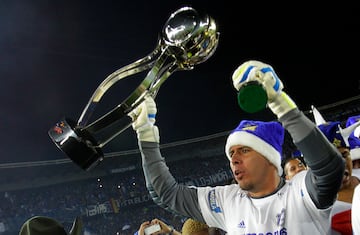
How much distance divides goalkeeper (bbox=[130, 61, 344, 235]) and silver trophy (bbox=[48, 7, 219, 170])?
13 cm

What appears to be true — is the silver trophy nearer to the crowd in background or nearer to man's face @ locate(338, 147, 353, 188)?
man's face @ locate(338, 147, 353, 188)

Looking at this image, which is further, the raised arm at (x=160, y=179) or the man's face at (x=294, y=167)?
the man's face at (x=294, y=167)

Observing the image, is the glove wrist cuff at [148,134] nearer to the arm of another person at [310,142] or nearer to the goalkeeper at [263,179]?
the goalkeeper at [263,179]

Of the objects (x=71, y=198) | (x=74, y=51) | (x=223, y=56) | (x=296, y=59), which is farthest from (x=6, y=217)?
(x=296, y=59)

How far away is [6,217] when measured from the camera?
719cm

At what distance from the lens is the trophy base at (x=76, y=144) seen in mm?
1194

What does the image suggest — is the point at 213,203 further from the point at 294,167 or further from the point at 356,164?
the point at 294,167

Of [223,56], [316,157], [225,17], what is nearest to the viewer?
[316,157]

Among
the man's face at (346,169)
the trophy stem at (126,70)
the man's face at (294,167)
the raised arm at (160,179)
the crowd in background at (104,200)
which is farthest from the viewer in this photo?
the crowd in background at (104,200)

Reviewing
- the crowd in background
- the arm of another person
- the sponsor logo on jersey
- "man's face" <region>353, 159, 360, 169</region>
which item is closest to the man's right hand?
the sponsor logo on jersey

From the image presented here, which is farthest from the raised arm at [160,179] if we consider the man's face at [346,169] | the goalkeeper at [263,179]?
the man's face at [346,169]

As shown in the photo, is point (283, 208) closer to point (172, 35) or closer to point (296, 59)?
point (172, 35)

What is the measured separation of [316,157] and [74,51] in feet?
16.6

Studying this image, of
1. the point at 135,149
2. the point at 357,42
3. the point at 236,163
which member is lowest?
the point at 236,163
